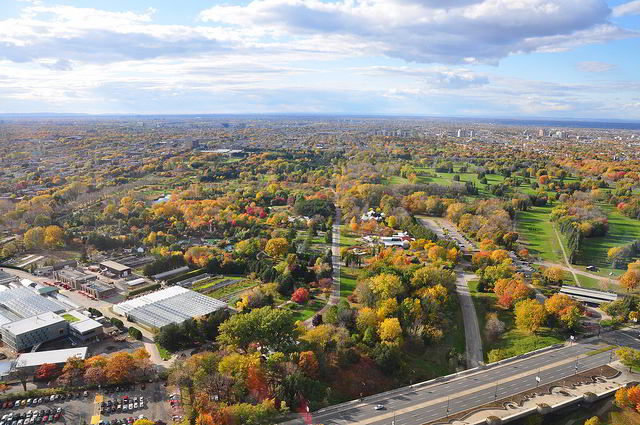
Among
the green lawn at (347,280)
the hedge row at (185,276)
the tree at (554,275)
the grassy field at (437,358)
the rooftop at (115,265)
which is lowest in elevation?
the grassy field at (437,358)

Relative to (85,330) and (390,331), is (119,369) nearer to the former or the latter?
(85,330)

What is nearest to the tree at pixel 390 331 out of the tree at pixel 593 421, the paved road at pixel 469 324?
the paved road at pixel 469 324

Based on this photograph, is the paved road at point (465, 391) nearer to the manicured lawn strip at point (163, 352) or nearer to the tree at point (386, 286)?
the tree at point (386, 286)

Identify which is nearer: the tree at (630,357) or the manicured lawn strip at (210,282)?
the tree at (630,357)

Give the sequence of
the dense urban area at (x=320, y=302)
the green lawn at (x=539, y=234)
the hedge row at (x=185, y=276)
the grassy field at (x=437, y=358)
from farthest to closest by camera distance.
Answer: the green lawn at (x=539, y=234) < the hedge row at (x=185, y=276) < the grassy field at (x=437, y=358) < the dense urban area at (x=320, y=302)

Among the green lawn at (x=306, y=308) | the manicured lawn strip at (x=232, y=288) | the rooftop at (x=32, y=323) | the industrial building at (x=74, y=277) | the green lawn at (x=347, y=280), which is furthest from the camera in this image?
the industrial building at (x=74, y=277)

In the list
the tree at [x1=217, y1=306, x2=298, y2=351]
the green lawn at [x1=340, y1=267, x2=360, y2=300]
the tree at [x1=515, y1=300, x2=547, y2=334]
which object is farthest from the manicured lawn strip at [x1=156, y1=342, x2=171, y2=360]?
the tree at [x1=515, y1=300, x2=547, y2=334]

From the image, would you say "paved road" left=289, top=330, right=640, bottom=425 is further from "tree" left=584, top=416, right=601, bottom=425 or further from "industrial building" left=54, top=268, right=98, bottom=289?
"industrial building" left=54, top=268, right=98, bottom=289
